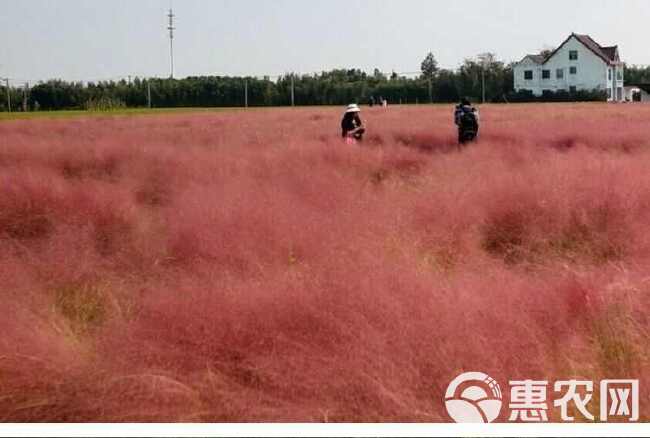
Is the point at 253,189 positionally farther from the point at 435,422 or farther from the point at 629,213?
the point at 435,422

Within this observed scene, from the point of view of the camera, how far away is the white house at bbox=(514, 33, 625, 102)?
56.4 m

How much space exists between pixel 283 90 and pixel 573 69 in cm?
2266

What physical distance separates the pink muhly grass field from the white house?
51.3m

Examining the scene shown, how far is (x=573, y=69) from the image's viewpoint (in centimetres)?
A: 5753

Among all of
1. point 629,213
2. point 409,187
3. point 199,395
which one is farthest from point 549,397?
point 409,187

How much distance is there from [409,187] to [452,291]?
5215mm

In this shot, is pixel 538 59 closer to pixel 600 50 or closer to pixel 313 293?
pixel 600 50

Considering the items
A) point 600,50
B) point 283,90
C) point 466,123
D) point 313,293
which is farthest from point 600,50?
point 313,293

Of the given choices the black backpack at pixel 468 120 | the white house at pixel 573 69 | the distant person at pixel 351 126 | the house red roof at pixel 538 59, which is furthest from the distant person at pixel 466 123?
the house red roof at pixel 538 59

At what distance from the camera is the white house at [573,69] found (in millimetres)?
56375

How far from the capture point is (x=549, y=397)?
10.9 feet

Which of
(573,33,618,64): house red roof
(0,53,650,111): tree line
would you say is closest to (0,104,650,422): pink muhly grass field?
(0,53,650,111): tree line

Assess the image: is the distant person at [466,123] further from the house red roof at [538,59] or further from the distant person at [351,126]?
the house red roof at [538,59]

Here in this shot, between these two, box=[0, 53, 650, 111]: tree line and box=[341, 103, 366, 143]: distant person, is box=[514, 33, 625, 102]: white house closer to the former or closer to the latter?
box=[0, 53, 650, 111]: tree line
